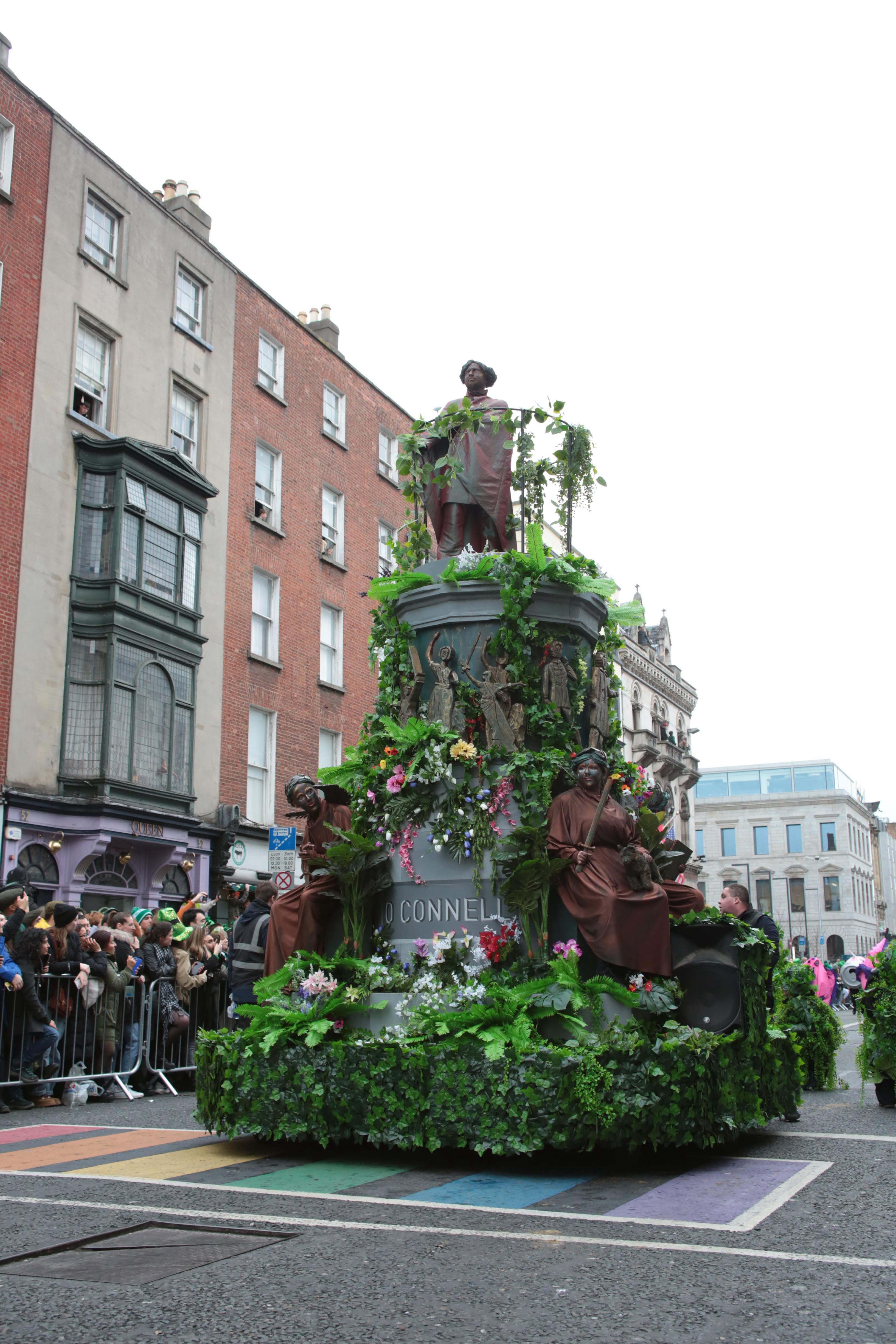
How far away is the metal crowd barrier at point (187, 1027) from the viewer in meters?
12.8

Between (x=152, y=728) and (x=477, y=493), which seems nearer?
(x=477, y=493)

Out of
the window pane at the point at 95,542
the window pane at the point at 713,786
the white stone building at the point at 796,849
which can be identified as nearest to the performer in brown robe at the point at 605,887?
the window pane at the point at 95,542

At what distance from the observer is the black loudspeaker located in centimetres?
764

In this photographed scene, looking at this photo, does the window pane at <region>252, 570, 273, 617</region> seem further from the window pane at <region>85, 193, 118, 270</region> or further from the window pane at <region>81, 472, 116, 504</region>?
→ the window pane at <region>85, 193, 118, 270</region>

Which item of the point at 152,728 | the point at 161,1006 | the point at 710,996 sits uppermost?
the point at 152,728

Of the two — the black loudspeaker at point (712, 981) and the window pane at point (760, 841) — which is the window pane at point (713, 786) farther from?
the black loudspeaker at point (712, 981)

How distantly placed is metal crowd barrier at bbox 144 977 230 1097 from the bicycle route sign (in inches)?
72.8

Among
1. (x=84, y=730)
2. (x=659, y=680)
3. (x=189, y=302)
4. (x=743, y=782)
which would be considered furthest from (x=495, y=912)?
(x=743, y=782)

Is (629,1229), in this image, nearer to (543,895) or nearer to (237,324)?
(543,895)

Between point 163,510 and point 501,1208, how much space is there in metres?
19.9

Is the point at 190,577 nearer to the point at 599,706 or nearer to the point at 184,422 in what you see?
the point at 184,422

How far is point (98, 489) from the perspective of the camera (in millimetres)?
22641

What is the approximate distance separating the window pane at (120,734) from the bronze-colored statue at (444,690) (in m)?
13.9

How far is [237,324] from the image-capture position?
27875 millimetres
